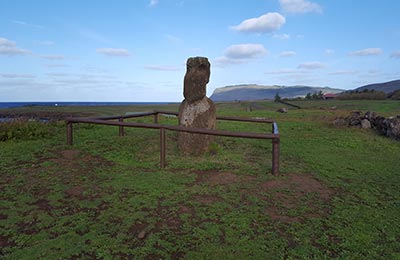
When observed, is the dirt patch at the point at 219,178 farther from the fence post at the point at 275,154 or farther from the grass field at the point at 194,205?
the fence post at the point at 275,154

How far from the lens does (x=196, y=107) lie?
7449mm

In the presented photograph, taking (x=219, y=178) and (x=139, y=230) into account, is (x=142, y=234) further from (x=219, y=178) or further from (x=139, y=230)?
(x=219, y=178)

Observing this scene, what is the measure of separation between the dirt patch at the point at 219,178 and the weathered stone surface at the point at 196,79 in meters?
2.26

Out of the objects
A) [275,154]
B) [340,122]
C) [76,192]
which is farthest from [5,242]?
[340,122]

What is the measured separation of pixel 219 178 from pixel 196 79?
9.28 feet

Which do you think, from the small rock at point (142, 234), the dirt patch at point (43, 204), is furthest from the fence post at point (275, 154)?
the dirt patch at point (43, 204)

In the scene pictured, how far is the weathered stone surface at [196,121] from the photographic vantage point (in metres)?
7.30

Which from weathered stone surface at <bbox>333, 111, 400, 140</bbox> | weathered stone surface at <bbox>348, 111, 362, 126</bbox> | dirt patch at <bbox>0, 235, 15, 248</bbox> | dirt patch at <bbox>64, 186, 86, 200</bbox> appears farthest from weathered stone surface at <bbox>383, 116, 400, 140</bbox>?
dirt patch at <bbox>0, 235, 15, 248</bbox>

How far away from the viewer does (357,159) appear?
7430 mm

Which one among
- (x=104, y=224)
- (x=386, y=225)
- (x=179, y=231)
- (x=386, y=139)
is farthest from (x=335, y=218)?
(x=386, y=139)

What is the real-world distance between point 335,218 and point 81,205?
3.36 metres

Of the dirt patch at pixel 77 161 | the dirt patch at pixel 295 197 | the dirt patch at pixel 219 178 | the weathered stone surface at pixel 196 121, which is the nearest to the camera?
the dirt patch at pixel 295 197

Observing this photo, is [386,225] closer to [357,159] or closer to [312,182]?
[312,182]

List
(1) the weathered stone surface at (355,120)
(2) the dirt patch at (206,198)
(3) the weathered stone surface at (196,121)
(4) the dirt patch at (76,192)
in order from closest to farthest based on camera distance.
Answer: (2) the dirt patch at (206,198) < (4) the dirt patch at (76,192) < (3) the weathered stone surface at (196,121) < (1) the weathered stone surface at (355,120)
